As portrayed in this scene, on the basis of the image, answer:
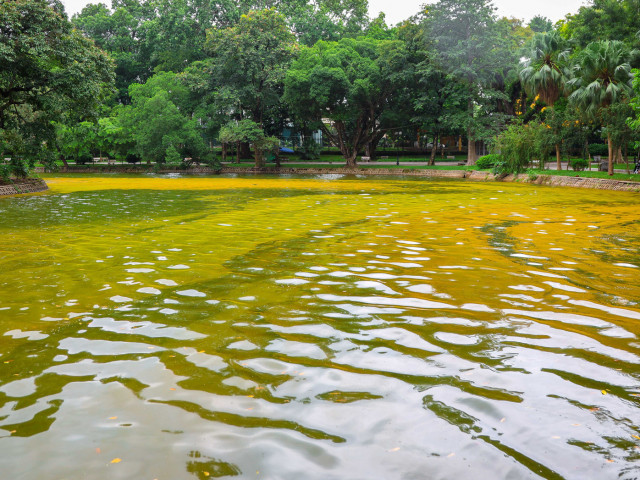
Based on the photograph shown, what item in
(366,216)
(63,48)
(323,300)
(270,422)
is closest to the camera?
(270,422)

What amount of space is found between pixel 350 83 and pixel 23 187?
28.7 metres

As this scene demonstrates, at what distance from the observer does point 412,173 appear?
44.1 m

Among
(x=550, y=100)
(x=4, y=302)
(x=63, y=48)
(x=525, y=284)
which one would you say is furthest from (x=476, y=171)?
(x=4, y=302)

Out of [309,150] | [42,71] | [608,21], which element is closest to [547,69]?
[608,21]

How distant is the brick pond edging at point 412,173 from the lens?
2544cm

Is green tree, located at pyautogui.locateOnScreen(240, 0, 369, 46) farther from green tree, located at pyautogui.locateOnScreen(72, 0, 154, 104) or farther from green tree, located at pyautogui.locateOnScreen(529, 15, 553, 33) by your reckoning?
green tree, located at pyautogui.locateOnScreen(529, 15, 553, 33)

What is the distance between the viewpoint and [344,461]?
288 cm

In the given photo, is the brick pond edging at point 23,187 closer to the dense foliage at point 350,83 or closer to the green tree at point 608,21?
the dense foliage at point 350,83

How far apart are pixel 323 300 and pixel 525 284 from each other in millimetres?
2646

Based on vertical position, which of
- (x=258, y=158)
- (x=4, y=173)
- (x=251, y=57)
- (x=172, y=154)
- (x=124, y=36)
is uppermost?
(x=124, y=36)

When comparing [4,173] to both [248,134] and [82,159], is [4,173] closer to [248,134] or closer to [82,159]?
[248,134]

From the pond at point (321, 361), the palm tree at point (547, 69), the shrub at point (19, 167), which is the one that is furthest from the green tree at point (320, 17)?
the pond at point (321, 361)

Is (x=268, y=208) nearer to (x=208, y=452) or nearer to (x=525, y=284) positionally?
(x=525, y=284)

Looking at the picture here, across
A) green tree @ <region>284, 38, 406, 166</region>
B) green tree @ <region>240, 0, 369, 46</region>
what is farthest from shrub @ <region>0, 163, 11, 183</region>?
green tree @ <region>240, 0, 369, 46</region>
